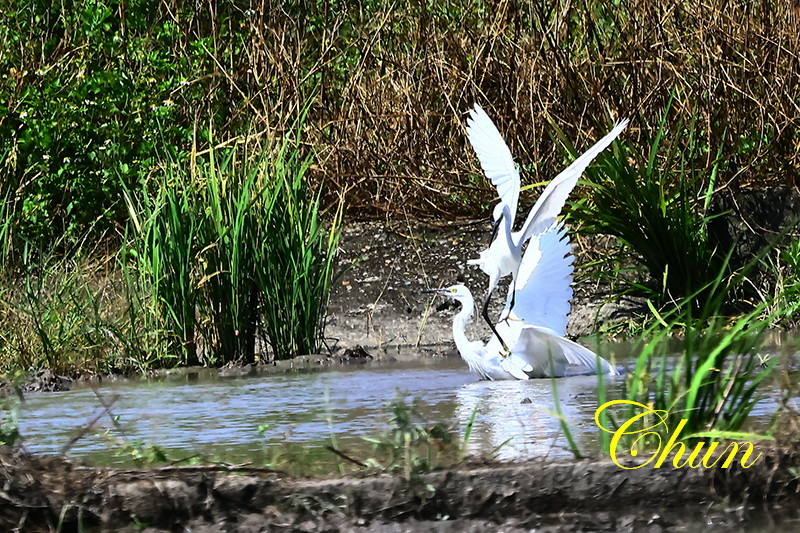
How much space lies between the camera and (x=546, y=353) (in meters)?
8.19

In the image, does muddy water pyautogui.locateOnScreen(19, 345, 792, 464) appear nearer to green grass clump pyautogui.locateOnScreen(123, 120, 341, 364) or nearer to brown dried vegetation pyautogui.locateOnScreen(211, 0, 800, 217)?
green grass clump pyautogui.locateOnScreen(123, 120, 341, 364)

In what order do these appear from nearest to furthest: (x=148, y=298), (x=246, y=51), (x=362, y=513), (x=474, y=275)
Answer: (x=362, y=513) < (x=148, y=298) < (x=474, y=275) < (x=246, y=51)

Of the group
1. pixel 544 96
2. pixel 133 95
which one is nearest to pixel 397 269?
pixel 544 96

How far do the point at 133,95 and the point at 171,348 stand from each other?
4.23m

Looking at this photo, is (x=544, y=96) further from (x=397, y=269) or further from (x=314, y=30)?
(x=314, y=30)

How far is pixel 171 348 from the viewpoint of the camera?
29.2ft

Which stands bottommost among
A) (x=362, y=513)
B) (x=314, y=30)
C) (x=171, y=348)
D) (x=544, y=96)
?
(x=362, y=513)

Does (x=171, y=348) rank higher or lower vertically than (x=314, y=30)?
lower

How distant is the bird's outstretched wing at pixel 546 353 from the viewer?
7.93 meters

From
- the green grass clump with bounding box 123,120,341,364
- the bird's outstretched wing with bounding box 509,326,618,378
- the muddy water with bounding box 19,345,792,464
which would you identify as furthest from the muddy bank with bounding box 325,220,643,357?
the muddy water with bounding box 19,345,792,464

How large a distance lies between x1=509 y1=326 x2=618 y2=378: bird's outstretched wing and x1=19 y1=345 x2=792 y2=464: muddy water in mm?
107

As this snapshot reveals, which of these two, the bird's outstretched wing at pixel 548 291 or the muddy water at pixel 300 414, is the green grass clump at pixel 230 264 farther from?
the bird's outstretched wing at pixel 548 291

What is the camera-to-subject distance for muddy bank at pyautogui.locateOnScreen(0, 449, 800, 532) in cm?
398

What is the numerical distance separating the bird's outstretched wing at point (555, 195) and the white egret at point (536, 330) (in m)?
0.25
